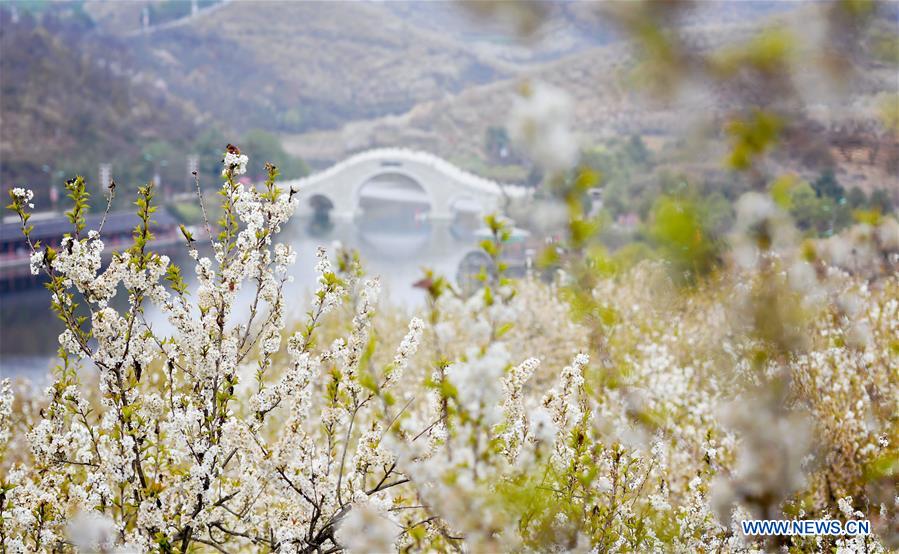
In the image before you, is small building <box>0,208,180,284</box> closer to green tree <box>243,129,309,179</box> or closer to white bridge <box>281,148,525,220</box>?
green tree <box>243,129,309,179</box>

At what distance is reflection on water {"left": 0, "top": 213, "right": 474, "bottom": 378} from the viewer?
15.5m

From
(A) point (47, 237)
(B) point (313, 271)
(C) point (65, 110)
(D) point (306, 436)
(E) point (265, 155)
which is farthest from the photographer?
(C) point (65, 110)

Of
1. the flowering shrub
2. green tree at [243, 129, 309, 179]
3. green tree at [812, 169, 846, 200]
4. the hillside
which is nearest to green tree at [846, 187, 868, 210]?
green tree at [812, 169, 846, 200]

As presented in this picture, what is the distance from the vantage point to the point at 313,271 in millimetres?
5598

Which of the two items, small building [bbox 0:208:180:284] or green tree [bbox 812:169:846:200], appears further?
small building [bbox 0:208:180:284]

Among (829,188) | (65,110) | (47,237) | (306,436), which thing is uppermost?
(65,110)

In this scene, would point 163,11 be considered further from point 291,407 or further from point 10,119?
point 291,407

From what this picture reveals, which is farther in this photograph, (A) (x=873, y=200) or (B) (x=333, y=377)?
(A) (x=873, y=200)

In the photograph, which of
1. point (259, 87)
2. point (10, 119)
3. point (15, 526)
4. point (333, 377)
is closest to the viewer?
point (333, 377)

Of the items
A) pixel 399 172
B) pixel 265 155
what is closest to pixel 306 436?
pixel 265 155

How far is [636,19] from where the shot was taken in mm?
1295

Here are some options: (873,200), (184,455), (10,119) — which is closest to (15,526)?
(184,455)

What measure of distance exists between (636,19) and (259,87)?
69.7 metres

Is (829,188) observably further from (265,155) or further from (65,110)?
(65,110)
